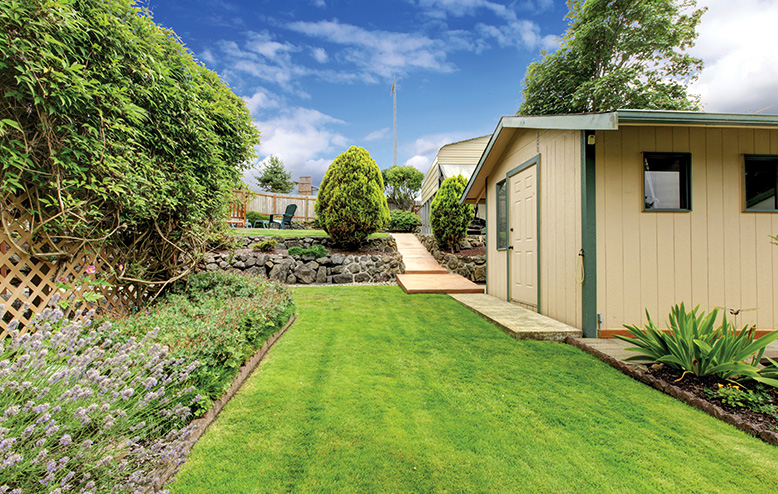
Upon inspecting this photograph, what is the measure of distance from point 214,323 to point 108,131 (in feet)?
6.03

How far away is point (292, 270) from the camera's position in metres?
9.26

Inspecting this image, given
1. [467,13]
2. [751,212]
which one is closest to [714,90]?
[467,13]

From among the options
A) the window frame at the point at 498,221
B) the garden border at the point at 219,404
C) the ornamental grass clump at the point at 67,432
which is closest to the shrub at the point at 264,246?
the garden border at the point at 219,404

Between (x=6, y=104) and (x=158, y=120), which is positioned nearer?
(x=6, y=104)

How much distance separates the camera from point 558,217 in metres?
4.73

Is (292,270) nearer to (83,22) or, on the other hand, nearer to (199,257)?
(199,257)

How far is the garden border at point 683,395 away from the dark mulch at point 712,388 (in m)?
0.04

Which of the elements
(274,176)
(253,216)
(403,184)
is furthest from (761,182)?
(403,184)

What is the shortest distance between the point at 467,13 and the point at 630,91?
7.81 meters

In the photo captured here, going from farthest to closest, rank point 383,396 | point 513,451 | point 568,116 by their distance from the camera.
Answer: point 568,116, point 383,396, point 513,451

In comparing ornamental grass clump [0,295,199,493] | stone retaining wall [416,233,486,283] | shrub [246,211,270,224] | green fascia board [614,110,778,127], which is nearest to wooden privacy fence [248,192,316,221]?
shrub [246,211,270,224]

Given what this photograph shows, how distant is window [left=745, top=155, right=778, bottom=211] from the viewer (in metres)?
4.25

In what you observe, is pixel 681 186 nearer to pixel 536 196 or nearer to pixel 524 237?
pixel 536 196

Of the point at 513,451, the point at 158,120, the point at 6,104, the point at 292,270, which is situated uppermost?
the point at 158,120
